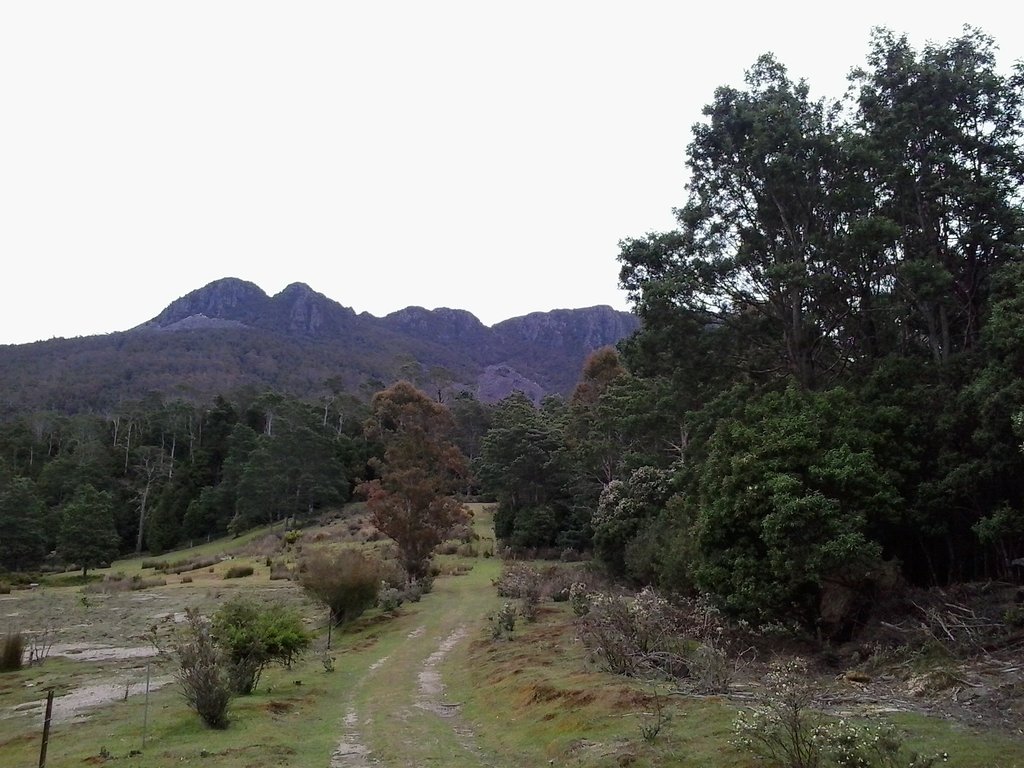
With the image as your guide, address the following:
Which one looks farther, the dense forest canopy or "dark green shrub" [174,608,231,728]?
the dense forest canopy

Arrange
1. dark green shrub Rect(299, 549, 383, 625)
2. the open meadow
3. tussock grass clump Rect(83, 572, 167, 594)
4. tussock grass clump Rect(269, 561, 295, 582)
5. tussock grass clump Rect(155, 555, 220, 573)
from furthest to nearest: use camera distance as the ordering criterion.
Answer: tussock grass clump Rect(155, 555, 220, 573) → tussock grass clump Rect(83, 572, 167, 594) → tussock grass clump Rect(269, 561, 295, 582) → dark green shrub Rect(299, 549, 383, 625) → the open meadow

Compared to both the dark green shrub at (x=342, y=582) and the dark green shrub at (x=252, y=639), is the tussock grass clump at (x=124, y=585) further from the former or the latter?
the dark green shrub at (x=252, y=639)

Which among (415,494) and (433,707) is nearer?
(433,707)

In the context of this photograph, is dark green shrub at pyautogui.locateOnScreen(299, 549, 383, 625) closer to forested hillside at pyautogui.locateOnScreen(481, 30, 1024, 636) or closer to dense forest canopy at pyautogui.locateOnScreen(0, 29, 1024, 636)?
dense forest canopy at pyautogui.locateOnScreen(0, 29, 1024, 636)

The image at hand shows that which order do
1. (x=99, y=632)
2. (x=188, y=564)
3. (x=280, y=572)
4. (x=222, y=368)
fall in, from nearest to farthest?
(x=99, y=632), (x=280, y=572), (x=188, y=564), (x=222, y=368)

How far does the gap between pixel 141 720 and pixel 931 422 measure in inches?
624

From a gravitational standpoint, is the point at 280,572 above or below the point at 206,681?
below

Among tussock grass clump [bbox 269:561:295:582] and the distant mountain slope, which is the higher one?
the distant mountain slope

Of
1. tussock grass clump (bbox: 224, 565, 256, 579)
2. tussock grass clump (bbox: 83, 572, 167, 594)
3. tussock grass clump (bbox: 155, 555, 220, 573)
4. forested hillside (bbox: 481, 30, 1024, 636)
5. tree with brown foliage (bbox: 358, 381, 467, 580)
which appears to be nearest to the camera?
forested hillside (bbox: 481, 30, 1024, 636)

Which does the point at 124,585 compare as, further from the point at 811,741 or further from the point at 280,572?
the point at 811,741

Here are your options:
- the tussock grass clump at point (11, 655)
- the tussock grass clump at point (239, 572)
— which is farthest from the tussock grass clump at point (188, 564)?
the tussock grass clump at point (11, 655)

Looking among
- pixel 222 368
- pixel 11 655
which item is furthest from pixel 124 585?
pixel 222 368

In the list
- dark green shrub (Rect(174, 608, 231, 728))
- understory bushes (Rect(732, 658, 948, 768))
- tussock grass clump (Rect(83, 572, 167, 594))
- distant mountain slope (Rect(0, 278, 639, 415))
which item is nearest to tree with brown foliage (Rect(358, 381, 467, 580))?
tussock grass clump (Rect(83, 572, 167, 594))

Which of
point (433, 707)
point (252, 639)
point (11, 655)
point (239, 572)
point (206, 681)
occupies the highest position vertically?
point (206, 681)
